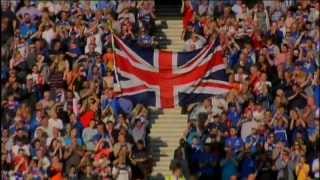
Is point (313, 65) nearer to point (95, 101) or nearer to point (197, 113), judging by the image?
point (197, 113)

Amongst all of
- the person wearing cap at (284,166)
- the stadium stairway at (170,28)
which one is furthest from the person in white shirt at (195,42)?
the person wearing cap at (284,166)

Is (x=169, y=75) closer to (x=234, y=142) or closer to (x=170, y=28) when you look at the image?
(x=234, y=142)

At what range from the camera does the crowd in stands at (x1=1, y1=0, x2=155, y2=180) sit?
842 inches

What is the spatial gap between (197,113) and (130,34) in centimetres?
234

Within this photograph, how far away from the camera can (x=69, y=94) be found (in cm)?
2277

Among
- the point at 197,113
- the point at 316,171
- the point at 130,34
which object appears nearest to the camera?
the point at 316,171

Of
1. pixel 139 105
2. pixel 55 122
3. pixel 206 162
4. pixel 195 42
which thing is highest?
pixel 195 42

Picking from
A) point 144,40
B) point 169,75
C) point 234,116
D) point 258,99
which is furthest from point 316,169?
point 144,40

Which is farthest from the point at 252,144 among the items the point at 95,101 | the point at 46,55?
the point at 46,55

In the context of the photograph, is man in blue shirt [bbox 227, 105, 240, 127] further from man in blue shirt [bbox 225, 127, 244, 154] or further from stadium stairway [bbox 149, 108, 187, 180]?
stadium stairway [bbox 149, 108, 187, 180]

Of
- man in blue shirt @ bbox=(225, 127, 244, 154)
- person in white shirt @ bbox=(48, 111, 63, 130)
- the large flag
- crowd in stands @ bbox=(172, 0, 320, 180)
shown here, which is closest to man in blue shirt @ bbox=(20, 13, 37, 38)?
the large flag

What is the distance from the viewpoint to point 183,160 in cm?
Result: 2114

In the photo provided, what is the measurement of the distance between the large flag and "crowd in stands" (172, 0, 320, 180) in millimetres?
226

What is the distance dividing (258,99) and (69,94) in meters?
3.22
